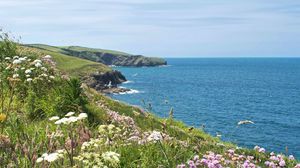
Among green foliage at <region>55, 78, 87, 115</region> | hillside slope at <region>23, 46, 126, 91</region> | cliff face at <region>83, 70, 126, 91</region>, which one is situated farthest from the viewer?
hillside slope at <region>23, 46, 126, 91</region>

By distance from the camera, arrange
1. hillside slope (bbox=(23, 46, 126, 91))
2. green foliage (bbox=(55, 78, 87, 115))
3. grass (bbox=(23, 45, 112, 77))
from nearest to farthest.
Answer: green foliage (bbox=(55, 78, 87, 115)) → hillside slope (bbox=(23, 46, 126, 91)) → grass (bbox=(23, 45, 112, 77))

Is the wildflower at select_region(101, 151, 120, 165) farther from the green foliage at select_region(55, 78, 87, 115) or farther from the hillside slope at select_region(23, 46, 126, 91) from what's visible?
the hillside slope at select_region(23, 46, 126, 91)

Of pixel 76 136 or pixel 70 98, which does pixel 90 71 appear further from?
pixel 76 136

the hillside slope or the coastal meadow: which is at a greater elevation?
the coastal meadow

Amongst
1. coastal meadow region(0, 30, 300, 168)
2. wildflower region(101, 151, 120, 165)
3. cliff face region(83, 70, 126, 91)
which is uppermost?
wildflower region(101, 151, 120, 165)

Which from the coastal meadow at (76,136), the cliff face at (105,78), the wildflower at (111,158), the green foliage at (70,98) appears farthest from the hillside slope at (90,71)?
the wildflower at (111,158)

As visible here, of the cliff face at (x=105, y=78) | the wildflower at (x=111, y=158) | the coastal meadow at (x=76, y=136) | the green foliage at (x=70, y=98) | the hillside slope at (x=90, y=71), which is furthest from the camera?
the hillside slope at (x=90, y=71)

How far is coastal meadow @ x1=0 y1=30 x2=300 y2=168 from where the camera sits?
17.1 ft

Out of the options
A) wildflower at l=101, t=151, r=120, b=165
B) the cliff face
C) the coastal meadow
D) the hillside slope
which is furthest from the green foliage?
the hillside slope

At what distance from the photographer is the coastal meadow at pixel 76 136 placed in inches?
205

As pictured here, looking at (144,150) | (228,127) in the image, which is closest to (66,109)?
(144,150)

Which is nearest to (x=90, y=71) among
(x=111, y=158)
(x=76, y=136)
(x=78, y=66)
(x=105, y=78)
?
(x=105, y=78)

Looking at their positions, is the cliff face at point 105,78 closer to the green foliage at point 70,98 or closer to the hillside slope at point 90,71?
the hillside slope at point 90,71

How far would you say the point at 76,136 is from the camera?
6043 mm
